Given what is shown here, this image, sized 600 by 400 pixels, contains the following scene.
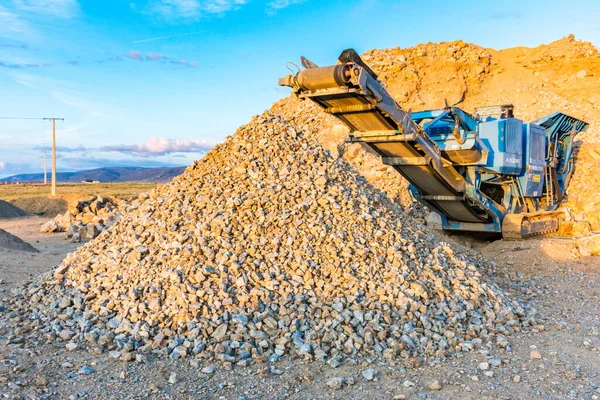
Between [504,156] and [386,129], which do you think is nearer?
[386,129]

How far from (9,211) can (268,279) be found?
20.0 meters

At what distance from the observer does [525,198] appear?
9.96 metres

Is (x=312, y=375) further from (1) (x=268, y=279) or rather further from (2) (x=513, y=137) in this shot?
(2) (x=513, y=137)

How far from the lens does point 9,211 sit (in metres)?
21.2

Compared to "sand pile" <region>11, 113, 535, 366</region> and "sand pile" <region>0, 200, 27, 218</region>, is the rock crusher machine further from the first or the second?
"sand pile" <region>0, 200, 27, 218</region>

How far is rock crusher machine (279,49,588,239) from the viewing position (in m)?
6.38

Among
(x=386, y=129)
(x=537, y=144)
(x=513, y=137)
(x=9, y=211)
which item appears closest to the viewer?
(x=386, y=129)

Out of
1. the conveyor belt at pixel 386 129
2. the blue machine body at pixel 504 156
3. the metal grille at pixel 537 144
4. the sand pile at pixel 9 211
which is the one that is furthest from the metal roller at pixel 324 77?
the sand pile at pixel 9 211

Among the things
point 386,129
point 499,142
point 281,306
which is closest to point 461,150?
point 499,142

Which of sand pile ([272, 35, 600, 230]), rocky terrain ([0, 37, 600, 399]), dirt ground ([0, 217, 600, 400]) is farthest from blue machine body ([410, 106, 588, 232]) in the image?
sand pile ([272, 35, 600, 230])

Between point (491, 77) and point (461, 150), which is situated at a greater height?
point (491, 77)

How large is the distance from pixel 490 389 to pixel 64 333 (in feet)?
12.7

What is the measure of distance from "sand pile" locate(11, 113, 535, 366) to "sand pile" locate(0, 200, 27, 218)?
16884mm

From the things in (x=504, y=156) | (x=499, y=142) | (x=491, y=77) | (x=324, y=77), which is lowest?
(x=504, y=156)
